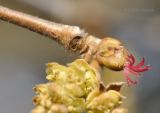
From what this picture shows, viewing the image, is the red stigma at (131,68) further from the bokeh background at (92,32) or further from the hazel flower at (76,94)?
the bokeh background at (92,32)

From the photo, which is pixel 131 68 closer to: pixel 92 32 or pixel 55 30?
pixel 55 30

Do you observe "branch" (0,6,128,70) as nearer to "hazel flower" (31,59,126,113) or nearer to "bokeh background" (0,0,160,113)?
"hazel flower" (31,59,126,113)

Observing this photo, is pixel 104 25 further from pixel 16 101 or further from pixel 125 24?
pixel 16 101

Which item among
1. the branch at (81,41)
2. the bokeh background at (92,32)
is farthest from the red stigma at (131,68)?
the bokeh background at (92,32)

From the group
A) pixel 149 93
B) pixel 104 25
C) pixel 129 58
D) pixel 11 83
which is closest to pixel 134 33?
pixel 149 93

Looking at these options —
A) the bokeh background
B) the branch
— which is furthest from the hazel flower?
the bokeh background
